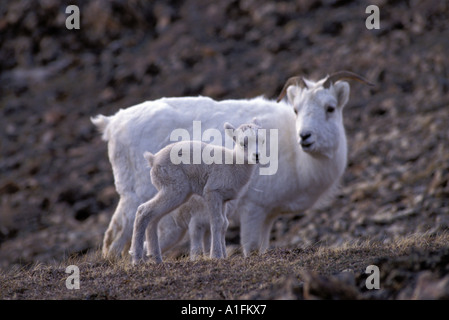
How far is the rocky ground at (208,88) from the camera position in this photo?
50.8 feet

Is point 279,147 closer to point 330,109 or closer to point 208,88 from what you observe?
point 330,109

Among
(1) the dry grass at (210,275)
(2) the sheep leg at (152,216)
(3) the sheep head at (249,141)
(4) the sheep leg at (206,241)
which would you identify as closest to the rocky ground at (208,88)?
(4) the sheep leg at (206,241)

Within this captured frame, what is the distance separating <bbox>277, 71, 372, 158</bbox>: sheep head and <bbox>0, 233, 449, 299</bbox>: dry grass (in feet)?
6.87

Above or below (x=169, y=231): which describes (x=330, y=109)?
above

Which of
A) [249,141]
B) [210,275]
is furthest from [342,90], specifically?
[210,275]

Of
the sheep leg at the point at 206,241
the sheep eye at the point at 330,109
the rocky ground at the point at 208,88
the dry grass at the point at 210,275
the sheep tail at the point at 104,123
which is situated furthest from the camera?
the rocky ground at the point at 208,88

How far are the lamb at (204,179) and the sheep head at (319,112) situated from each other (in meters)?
1.86

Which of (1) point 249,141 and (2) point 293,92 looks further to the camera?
(2) point 293,92

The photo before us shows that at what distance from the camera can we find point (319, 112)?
9320mm

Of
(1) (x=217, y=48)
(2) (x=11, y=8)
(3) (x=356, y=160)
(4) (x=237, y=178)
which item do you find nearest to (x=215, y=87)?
(1) (x=217, y=48)

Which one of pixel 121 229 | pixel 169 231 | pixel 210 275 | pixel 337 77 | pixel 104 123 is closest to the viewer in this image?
pixel 210 275

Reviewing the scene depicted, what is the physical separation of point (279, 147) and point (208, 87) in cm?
1284

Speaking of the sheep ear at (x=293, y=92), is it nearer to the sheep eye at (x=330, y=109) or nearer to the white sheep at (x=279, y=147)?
the white sheep at (x=279, y=147)

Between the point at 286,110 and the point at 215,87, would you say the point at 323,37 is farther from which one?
the point at 286,110
